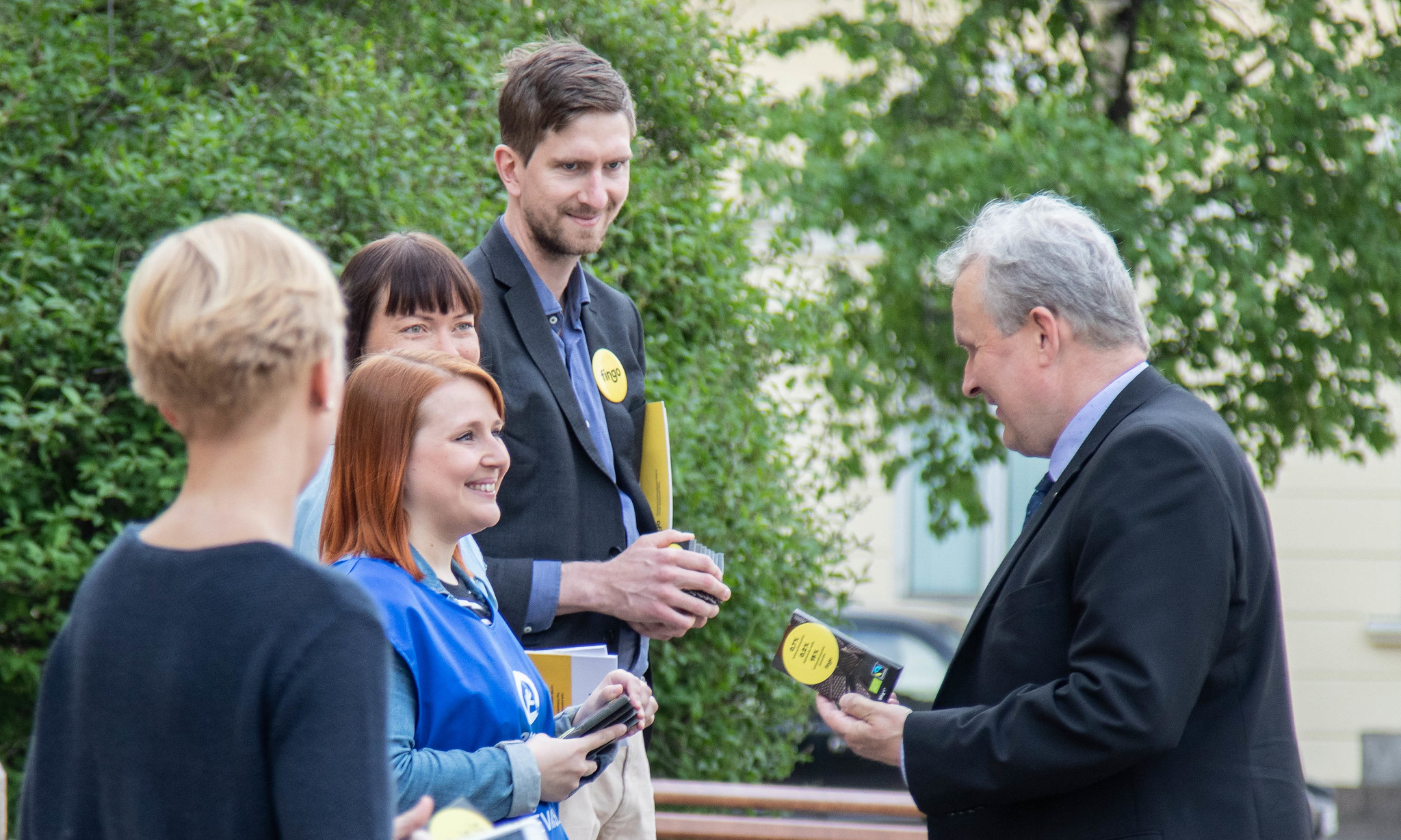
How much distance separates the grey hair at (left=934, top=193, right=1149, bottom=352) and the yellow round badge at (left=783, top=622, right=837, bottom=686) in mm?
→ 642

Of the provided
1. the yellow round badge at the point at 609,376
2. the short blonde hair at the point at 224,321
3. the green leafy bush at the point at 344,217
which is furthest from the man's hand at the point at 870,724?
the green leafy bush at the point at 344,217

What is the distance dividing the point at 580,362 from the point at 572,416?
0.18m

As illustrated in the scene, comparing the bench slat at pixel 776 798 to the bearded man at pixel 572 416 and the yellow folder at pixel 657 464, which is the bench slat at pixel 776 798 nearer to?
the bearded man at pixel 572 416

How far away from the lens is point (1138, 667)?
199cm

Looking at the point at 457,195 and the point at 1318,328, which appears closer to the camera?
the point at 457,195

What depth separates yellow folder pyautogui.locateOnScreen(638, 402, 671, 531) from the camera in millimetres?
2914

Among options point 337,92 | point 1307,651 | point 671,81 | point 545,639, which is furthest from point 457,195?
point 1307,651

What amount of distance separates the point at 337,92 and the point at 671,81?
1.09 meters

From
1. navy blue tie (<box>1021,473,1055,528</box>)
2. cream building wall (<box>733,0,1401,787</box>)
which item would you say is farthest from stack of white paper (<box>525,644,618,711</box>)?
cream building wall (<box>733,0,1401,787</box>)

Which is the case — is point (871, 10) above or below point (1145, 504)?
above

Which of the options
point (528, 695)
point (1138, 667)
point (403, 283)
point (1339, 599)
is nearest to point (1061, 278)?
point (1138, 667)

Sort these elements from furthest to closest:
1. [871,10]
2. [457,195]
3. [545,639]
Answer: [871,10] → [457,195] → [545,639]

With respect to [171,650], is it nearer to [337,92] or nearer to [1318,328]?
[337,92]

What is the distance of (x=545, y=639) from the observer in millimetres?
2695
